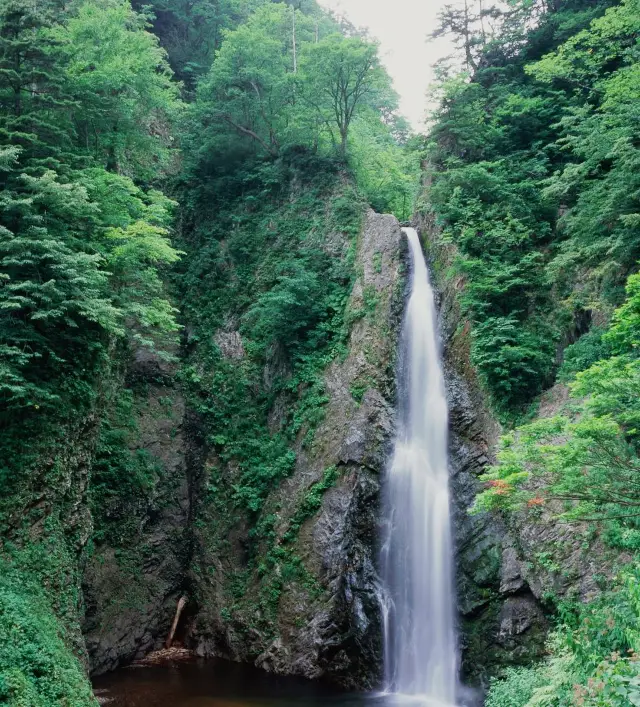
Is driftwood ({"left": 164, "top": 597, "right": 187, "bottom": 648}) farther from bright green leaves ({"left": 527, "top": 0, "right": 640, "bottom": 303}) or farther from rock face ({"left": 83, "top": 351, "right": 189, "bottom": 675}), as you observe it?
bright green leaves ({"left": 527, "top": 0, "right": 640, "bottom": 303})

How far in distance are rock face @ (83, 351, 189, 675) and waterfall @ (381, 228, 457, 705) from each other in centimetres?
614

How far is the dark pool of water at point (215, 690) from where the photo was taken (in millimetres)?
11000

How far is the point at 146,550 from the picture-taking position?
48.2 feet

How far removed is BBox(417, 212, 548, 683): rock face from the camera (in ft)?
35.7

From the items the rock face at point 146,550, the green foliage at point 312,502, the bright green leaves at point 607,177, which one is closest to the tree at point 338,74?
the bright green leaves at point 607,177

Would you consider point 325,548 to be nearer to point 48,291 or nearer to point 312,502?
point 312,502

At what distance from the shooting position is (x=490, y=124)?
59.9 feet

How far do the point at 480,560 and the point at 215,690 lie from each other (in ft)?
21.1

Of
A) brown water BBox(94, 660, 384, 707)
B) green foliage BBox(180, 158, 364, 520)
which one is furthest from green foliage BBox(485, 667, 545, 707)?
green foliage BBox(180, 158, 364, 520)

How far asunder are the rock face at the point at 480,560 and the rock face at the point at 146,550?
7855 mm

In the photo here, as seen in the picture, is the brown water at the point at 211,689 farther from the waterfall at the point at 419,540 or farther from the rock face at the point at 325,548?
the waterfall at the point at 419,540

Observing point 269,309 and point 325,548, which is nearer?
point 325,548

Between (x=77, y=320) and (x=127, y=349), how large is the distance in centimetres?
438

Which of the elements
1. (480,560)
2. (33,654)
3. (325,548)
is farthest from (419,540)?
(33,654)
